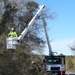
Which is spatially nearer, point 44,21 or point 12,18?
point 12,18

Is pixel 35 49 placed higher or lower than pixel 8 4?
lower

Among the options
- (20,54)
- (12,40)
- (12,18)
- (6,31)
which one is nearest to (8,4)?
(12,18)

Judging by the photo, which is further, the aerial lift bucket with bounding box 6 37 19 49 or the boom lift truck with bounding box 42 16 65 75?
the boom lift truck with bounding box 42 16 65 75

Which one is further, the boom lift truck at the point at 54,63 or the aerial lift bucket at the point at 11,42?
the boom lift truck at the point at 54,63

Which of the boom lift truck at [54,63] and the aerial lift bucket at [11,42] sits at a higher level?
the aerial lift bucket at [11,42]

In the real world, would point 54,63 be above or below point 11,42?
below

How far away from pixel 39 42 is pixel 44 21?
7.52 ft

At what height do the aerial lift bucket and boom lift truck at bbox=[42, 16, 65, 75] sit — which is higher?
the aerial lift bucket

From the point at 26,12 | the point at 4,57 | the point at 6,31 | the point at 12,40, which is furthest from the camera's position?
the point at 26,12

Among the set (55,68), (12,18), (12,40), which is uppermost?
(12,18)

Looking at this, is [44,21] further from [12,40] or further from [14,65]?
[12,40]

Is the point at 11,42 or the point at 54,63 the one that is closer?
the point at 11,42

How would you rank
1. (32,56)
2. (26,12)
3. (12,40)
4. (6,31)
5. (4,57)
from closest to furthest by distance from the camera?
(12,40), (4,57), (6,31), (32,56), (26,12)

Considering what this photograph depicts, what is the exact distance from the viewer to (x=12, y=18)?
29875mm
